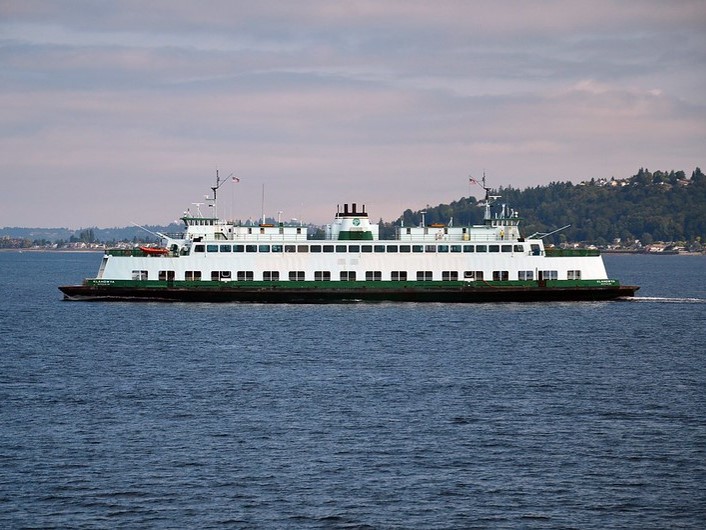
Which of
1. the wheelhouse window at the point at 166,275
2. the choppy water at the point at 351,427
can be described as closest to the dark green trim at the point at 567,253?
the choppy water at the point at 351,427

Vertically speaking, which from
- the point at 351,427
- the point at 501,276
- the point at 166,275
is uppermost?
the point at 166,275

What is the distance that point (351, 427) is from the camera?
41.1m

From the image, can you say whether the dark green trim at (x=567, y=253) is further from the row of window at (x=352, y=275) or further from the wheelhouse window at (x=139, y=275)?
the wheelhouse window at (x=139, y=275)

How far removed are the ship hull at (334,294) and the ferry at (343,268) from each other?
0.28 ft

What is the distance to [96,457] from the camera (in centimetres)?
3616

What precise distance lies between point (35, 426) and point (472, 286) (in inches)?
2133

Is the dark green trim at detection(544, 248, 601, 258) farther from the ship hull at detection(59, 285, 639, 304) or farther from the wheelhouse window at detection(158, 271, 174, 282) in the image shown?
the wheelhouse window at detection(158, 271, 174, 282)

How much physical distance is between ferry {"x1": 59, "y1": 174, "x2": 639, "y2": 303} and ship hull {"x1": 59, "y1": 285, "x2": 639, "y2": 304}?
0.08 m

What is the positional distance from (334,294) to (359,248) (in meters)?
4.58

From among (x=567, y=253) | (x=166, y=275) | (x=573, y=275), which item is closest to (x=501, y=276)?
(x=567, y=253)

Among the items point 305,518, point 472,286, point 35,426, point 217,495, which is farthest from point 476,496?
point 472,286

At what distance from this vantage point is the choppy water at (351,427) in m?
31.3

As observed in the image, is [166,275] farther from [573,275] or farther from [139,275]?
[573,275]

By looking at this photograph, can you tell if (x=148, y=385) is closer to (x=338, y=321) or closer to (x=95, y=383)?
(x=95, y=383)
